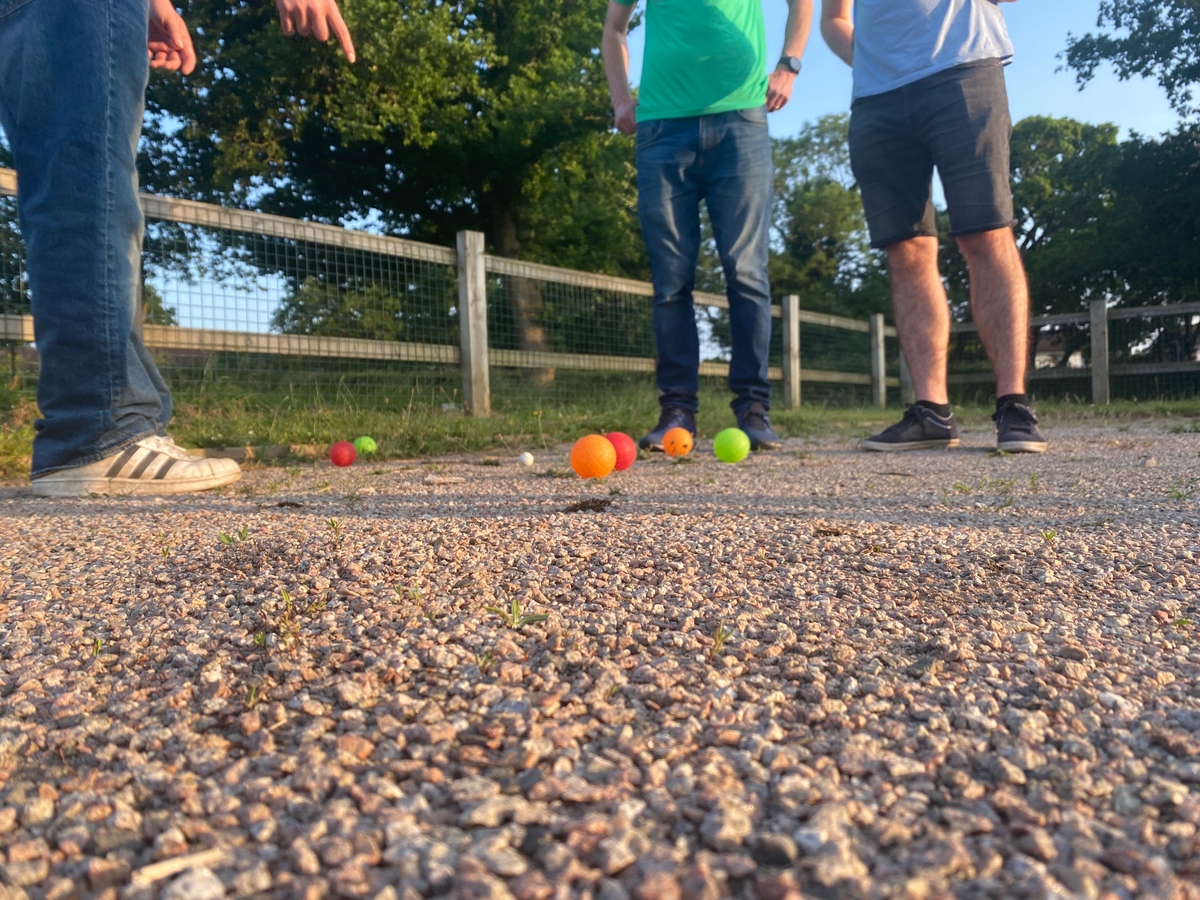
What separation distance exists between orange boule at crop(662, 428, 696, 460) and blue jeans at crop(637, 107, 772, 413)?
0.31 m

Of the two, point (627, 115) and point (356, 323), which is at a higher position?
point (627, 115)

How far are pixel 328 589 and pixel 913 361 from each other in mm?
2974

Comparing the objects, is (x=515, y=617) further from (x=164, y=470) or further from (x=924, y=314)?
(x=924, y=314)

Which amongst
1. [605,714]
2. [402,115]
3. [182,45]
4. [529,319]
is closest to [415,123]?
[402,115]

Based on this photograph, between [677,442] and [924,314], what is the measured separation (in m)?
1.18

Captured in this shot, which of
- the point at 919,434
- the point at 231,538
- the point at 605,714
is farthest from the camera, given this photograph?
the point at 919,434

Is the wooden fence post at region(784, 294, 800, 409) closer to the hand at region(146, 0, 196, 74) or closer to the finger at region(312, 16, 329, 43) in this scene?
the hand at region(146, 0, 196, 74)

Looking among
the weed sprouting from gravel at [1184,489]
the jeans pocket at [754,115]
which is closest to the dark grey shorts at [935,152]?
the jeans pocket at [754,115]

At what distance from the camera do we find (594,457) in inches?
111

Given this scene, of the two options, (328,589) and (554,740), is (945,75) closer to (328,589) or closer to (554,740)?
(328,589)

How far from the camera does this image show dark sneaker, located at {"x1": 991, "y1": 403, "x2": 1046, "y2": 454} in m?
3.39

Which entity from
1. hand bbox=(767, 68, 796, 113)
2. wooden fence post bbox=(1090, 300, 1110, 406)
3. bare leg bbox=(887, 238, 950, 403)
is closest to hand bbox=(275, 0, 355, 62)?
hand bbox=(767, 68, 796, 113)

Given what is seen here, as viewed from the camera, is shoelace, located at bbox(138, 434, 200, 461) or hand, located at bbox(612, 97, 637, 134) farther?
hand, located at bbox(612, 97, 637, 134)

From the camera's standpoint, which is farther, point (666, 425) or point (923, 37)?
point (666, 425)
